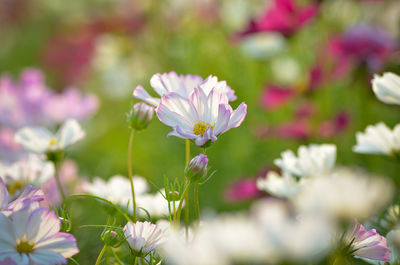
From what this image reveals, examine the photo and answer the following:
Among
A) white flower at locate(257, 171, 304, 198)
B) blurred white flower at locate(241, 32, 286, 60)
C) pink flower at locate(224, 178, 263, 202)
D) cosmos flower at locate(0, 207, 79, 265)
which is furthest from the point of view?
blurred white flower at locate(241, 32, 286, 60)

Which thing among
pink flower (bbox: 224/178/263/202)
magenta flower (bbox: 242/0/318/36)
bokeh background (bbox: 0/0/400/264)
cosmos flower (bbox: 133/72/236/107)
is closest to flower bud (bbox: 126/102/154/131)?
cosmos flower (bbox: 133/72/236/107)

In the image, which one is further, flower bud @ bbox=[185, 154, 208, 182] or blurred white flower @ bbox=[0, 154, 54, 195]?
blurred white flower @ bbox=[0, 154, 54, 195]

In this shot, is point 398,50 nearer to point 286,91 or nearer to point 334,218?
point 286,91

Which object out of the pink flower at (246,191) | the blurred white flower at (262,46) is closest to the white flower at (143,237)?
the pink flower at (246,191)

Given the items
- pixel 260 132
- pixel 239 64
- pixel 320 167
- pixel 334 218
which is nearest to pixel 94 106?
pixel 260 132

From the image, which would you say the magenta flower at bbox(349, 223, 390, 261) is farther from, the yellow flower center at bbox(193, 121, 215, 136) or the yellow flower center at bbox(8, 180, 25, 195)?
the yellow flower center at bbox(8, 180, 25, 195)

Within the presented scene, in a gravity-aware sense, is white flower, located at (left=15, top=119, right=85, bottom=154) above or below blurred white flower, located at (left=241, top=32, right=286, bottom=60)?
below
